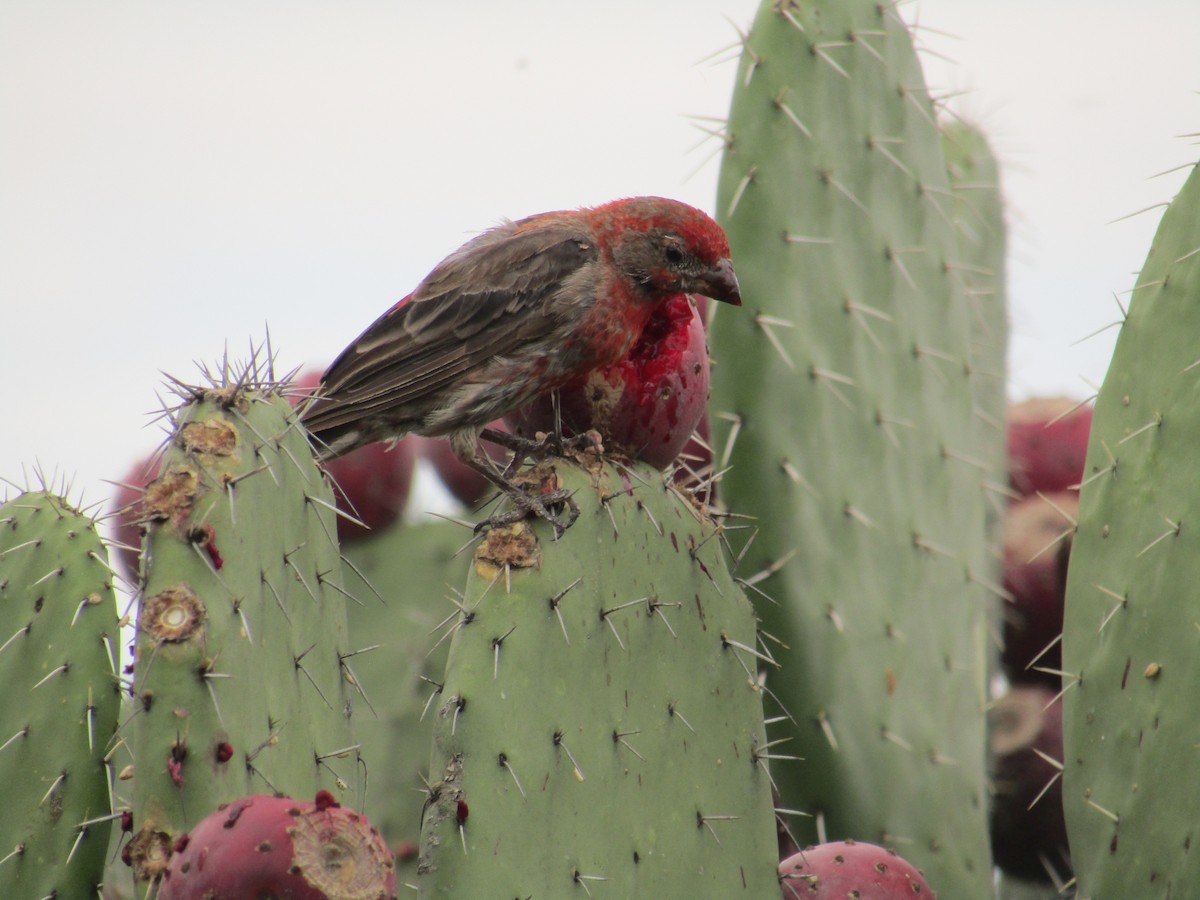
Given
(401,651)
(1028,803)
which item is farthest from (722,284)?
(1028,803)

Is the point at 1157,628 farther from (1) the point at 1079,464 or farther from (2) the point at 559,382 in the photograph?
(1) the point at 1079,464

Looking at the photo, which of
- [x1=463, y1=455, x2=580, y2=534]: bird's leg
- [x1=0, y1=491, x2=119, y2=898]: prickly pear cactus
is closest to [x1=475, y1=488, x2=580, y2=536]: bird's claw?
[x1=463, y1=455, x2=580, y2=534]: bird's leg

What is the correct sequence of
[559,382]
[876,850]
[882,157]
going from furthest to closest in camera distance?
[882,157] < [559,382] < [876,850]

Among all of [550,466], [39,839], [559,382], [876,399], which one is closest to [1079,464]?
[876,399]

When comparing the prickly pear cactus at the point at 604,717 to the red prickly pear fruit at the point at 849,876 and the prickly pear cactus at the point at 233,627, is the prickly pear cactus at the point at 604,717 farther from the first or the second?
the prickly pear cactus at the point at 233,627

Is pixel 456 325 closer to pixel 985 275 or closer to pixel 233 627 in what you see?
pixel 233 627

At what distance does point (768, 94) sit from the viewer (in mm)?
2967

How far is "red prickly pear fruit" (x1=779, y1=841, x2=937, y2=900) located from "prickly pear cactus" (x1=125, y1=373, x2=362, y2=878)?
743 mm

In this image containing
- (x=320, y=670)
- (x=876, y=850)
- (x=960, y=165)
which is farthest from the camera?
(x=960, y=165)

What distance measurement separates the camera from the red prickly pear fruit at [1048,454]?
4277 millimetres

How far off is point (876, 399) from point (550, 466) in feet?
3.46

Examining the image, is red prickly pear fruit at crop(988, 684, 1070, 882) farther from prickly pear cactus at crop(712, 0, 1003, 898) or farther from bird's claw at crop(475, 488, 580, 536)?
bird's claw at crop(475, 488, 580, 536)

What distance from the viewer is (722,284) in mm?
2758

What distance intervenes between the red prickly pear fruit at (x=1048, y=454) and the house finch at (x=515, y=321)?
180 cm
